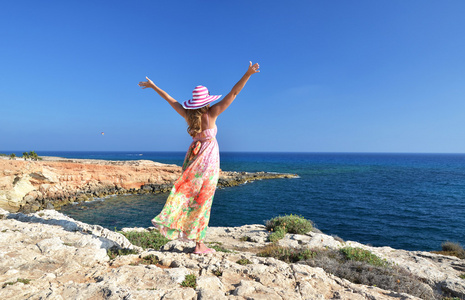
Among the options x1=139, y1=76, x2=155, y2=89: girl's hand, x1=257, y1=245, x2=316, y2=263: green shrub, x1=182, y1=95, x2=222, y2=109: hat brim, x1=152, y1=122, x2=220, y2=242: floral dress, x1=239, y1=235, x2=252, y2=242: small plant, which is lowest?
x1=239, y1=235, x2=252, y2=242: small plant

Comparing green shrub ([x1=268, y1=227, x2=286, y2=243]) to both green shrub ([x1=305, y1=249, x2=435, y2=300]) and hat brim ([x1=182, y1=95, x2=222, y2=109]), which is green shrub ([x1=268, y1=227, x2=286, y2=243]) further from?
hat brim ([x1=182, y1=95, x2=222, y2=109])

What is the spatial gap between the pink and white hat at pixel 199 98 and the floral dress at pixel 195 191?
1.86 feet

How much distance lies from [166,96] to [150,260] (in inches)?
131

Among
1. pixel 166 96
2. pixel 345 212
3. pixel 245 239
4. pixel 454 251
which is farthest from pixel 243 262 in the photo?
pixel 345 212

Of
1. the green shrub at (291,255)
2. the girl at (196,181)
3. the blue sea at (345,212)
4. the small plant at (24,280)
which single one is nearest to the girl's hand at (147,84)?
the girl at (196,181)

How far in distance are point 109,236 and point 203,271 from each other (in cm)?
336

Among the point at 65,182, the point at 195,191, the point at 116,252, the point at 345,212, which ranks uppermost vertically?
the point at 195,191

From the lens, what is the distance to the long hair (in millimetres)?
4844

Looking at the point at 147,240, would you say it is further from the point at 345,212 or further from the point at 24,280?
the point at 345,212

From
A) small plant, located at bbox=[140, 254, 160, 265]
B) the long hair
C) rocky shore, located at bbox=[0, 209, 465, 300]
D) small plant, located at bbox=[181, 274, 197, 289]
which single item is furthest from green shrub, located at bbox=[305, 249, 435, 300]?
the long hair

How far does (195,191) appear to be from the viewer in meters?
4.97

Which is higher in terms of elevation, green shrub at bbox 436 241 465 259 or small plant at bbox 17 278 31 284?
small plant at bbox 17 278 31 284

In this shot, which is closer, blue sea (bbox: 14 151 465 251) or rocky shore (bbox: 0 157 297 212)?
blue sea (bbox: 14 151 465 251)

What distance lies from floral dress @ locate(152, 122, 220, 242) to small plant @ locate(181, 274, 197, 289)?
1.12 metres
